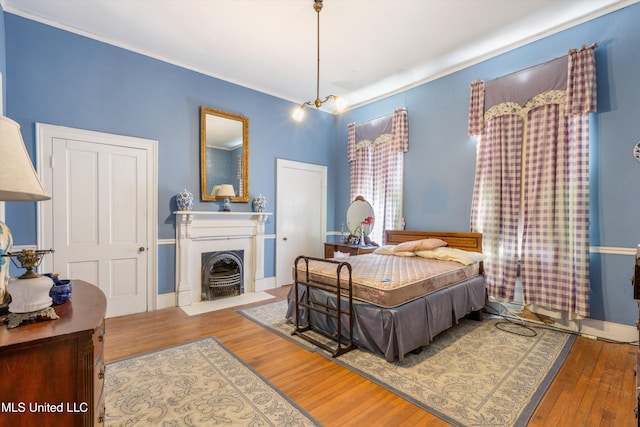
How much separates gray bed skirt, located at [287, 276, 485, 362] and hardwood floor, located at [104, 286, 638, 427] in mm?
352

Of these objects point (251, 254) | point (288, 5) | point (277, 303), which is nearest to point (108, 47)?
point (288, 5)

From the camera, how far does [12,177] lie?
990 mm

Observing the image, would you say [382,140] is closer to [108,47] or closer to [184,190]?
[184,190]

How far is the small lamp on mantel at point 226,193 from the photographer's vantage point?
4.22m

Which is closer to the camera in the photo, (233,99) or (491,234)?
(491,234)

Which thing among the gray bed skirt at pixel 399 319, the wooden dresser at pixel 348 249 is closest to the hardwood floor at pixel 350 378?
the gray bed skirt at pixel 399 319

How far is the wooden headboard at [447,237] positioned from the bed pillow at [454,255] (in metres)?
0.13

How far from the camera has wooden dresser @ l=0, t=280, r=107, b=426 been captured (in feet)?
2.99

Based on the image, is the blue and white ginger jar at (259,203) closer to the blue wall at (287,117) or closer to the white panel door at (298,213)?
the blue wall at (287,117)

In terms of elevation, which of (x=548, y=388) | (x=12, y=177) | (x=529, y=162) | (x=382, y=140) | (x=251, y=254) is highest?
(x=382, y=140)

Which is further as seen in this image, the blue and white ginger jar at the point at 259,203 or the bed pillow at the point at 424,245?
the blue and white ginger jar at the point at 259,203

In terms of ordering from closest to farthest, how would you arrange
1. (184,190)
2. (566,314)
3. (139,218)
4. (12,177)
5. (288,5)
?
(12,177) → (288,5) → (566,314) → (139,218) → (184,190)

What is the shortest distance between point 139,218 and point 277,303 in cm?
212

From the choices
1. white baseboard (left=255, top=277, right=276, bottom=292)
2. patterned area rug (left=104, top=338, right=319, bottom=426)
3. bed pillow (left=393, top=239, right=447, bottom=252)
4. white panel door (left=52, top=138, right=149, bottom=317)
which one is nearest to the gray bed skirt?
bed pillow (left=393, top=239, right=447, bottom=252)
